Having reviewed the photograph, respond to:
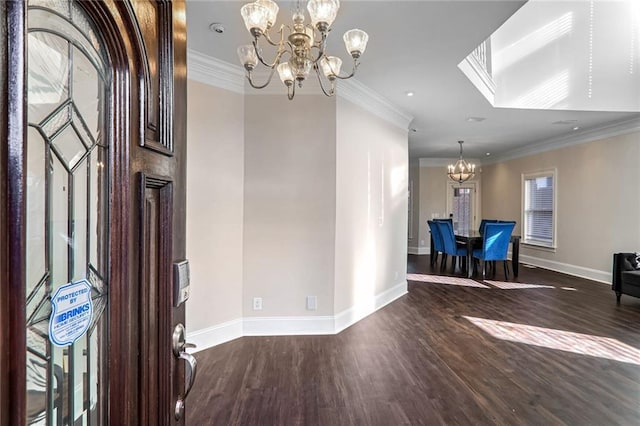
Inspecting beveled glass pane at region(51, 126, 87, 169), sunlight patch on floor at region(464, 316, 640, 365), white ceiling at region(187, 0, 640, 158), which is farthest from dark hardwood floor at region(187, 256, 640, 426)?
white ceiling at region(187, 0, 640, 158)

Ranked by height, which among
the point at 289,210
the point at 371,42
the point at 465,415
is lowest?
the point at 465,415

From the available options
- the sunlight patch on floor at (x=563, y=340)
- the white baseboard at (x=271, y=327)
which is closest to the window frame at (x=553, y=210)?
the sunlight patch on floor at (x=563, y=340)

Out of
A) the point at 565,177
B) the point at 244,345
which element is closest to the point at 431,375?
the point at 244,345

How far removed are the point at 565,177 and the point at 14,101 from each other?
8096mm

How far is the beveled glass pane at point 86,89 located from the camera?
22.7 inches

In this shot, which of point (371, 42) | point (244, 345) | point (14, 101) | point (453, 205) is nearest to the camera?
point (14, 101)

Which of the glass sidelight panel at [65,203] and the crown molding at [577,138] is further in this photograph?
the crown molding at [577,138]

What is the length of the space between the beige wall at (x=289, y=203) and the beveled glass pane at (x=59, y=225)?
2.78 m

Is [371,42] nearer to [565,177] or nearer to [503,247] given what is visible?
[503,247]

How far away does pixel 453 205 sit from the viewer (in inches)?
376

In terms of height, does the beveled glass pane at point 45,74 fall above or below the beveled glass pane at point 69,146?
above

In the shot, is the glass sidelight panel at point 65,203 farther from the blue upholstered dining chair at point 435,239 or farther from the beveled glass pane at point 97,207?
the blue upholstered dining chair at point 435,239

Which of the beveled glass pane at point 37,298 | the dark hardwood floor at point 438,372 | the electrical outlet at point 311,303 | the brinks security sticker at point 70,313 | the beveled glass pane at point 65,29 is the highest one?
the beveled glass pane at point 65,29

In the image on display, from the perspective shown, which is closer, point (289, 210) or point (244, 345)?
point (244, 345)
